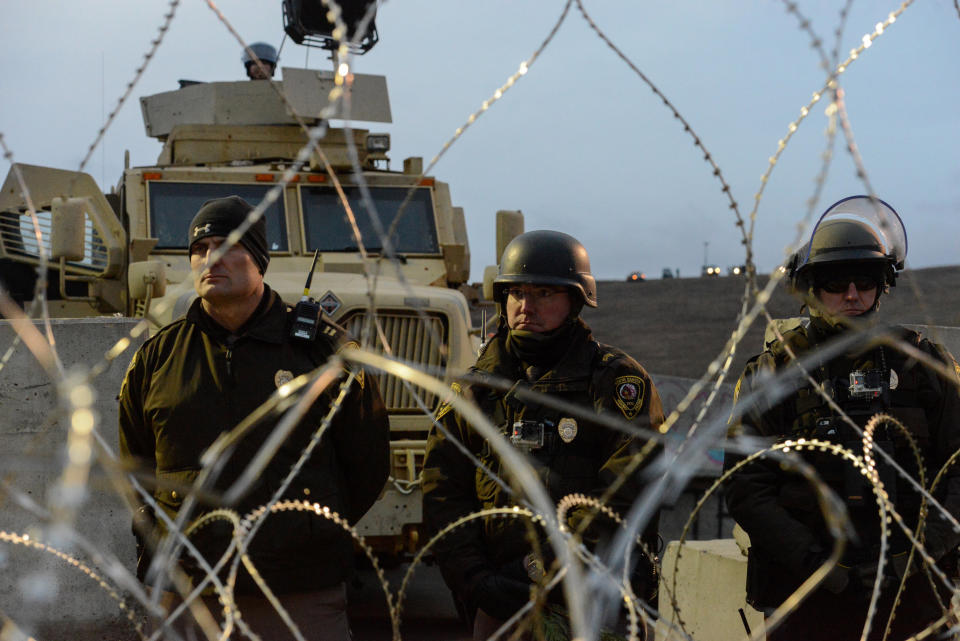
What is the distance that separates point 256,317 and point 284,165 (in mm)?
4822

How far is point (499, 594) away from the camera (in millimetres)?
2877

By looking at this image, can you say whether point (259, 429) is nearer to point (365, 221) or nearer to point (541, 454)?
point (541, 454)

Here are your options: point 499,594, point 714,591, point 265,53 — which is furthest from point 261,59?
point 499,594

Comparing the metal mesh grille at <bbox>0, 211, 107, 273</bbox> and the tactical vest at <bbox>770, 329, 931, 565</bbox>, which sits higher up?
the metal mesh grille at <bbox>0, 211, 107, 273</bbox>

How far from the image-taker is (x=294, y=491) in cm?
286

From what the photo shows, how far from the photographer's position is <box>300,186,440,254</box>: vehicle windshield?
281 inches

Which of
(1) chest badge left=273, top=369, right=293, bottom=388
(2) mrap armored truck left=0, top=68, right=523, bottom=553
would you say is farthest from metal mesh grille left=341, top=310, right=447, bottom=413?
(1) chest badge left=273, top=369, right=293, bottom=388

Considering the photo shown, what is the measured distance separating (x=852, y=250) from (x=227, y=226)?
5.93 feet

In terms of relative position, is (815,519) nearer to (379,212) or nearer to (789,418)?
(789,418)

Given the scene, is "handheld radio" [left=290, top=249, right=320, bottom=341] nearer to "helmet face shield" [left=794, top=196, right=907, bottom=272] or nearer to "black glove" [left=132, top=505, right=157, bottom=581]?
"black glove" [left=132, top=505, right=157, bottom=581]

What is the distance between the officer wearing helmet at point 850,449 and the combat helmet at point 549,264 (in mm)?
584

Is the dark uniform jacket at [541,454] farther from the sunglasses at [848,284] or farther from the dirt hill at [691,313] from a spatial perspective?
the dirt hill at [691,313]

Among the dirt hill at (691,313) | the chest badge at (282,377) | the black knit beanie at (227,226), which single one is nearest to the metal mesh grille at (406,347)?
the black knit beanie at (227,226)

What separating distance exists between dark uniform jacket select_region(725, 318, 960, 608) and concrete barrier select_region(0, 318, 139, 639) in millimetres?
2759
